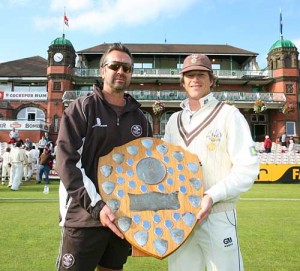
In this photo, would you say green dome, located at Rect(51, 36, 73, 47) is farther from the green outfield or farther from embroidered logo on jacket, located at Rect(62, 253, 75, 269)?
embroidered logo on jacket, located at Rect(62, 253, 75, 269)

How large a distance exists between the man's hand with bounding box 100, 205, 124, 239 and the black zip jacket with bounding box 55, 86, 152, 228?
0.15 feet

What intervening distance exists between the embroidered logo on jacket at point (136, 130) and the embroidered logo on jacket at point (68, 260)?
3.21 feet

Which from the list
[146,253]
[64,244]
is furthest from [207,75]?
[64,244]

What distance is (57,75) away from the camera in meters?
38.1

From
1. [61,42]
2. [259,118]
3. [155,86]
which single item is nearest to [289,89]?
[259,118]

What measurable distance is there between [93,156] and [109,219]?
1.69 feet

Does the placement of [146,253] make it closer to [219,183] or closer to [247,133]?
[219,183]

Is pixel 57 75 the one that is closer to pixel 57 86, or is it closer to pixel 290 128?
pixel 57 86

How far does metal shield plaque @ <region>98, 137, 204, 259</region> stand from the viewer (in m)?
2.00

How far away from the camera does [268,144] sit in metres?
24.4

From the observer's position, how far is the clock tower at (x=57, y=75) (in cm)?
3700

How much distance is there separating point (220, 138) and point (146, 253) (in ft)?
3.12

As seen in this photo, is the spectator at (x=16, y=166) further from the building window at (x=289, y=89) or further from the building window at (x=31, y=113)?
the building window at (x=289, y=89)

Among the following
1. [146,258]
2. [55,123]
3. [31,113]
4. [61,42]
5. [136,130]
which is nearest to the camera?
[136,130]
